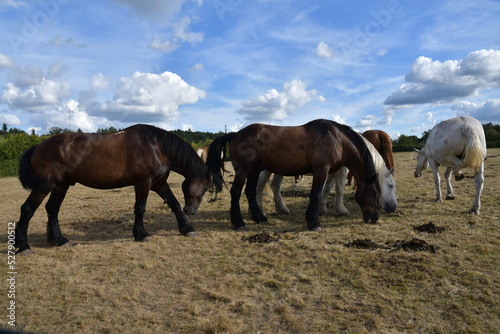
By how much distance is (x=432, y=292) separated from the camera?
3.28 meters

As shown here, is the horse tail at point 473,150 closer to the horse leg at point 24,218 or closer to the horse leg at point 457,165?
the horse leg at point 457,165

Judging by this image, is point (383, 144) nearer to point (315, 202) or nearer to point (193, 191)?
point (315, 202)

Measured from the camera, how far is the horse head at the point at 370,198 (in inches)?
239

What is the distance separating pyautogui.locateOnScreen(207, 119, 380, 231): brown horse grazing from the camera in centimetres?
588

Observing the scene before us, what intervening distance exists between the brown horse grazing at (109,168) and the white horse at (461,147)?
5360 mm

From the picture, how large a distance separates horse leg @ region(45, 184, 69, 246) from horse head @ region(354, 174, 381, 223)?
5410 millimetres

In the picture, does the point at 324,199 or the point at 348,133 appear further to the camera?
the point at 324,199

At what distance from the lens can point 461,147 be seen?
669 cm

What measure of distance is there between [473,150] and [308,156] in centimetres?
347

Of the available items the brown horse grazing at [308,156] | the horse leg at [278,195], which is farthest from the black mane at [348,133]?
the horse leg at [278,195]

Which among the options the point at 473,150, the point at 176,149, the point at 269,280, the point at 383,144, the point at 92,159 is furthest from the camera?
the point at 383,144

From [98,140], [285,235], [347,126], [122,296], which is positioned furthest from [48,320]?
[347,126]

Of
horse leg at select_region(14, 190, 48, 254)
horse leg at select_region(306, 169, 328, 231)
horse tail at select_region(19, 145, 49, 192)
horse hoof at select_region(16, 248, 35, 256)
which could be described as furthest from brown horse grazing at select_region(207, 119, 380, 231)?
horse hoof at select_region(16, 248, 35, 256)

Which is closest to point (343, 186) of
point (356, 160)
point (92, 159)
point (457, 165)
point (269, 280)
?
point (356, 160)
